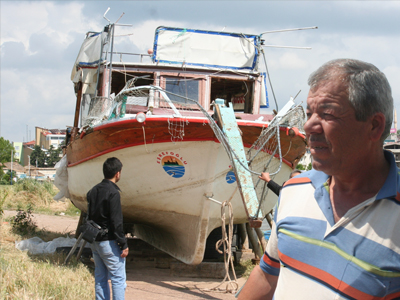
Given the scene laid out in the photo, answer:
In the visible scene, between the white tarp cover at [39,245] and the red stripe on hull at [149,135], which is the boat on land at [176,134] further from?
the white tarp cover at [39,245]

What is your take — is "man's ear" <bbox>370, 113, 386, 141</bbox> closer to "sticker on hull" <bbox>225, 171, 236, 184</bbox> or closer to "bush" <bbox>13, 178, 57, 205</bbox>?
"sticker on hull" <bbox>225, 171, 236, 184</bbox>

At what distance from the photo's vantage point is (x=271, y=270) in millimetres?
1729

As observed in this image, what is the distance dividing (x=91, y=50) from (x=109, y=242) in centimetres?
508

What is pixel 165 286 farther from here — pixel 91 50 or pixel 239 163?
pixel 91 50

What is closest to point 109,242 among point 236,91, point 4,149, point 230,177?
point 230,177

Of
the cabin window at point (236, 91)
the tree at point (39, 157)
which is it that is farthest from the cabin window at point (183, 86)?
the tree at point (39, 157)

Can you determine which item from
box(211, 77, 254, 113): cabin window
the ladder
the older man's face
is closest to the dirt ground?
the ladder

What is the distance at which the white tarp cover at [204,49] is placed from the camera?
7.59m

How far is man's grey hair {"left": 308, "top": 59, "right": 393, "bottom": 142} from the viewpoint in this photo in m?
1.41

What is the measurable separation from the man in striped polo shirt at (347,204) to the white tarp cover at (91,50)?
22.4 ft

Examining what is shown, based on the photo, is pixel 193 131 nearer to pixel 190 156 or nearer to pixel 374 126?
pixel 190 156

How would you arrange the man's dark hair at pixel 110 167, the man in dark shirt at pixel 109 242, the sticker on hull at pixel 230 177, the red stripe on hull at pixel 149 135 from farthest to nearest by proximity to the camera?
the sticker on hull at pixel 230 177
the red stripe on hull at pixel 149 135
the man's dark hair at pixel 110 167
the man in dark shirt at pixel 109 242

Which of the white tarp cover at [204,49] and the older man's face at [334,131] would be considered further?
the white tarp cover at [204,49]

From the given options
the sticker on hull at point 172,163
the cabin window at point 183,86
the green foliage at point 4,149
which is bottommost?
the green foliage at point 4,149
